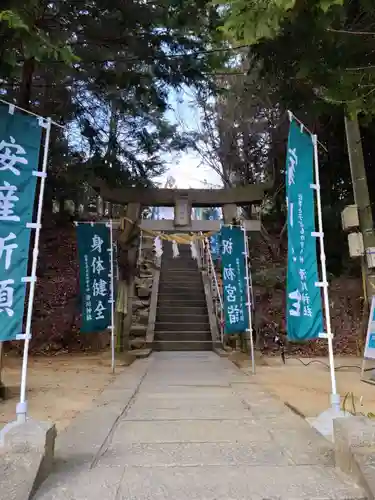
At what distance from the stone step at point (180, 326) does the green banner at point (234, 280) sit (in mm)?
3944

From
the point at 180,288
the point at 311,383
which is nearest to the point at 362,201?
the point at 311,383

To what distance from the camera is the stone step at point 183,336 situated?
1253cm

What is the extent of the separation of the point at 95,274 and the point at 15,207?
5159 millimetres

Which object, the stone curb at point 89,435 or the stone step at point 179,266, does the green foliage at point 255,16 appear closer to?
the stone curb at point 89,435

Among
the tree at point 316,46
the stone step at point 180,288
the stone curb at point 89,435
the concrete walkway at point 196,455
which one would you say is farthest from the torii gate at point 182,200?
the concrete walkway at point 196,455

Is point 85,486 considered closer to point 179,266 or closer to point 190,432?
point 190,432

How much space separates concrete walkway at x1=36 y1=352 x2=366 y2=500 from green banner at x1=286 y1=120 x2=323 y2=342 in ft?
3.12

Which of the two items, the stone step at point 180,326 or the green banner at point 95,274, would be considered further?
the stone step at point 180,326

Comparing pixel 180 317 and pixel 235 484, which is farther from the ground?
pixel 180 317

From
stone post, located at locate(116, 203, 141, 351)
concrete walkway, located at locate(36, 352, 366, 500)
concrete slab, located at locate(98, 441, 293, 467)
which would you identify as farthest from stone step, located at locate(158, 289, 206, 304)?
concrete slab, located at locate(98, 441, 293, 467)

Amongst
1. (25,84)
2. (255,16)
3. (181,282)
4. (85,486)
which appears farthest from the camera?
(181,282)

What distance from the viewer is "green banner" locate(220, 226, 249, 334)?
916 centimetres

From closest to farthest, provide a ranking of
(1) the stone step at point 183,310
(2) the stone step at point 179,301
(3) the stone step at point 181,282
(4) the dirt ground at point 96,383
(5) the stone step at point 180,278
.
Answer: (4) the dirt ground at point 96,383 → (1) the stone step at point 183,310 → (2) the stone step at point 179,301 → (3) the stone step at point 181,282 → (5) the stone step at point 180,278

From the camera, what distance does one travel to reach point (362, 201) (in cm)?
763
